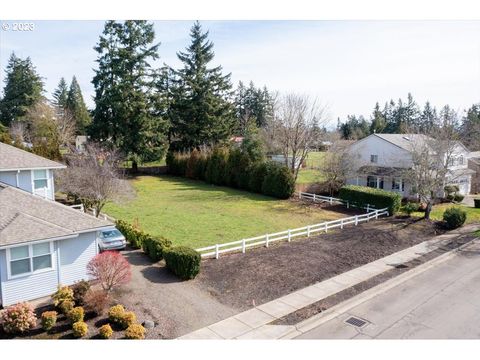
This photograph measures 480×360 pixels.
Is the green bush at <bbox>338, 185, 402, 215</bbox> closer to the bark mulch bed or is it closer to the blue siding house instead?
the bark mulch bed

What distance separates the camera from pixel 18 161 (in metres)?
20.3

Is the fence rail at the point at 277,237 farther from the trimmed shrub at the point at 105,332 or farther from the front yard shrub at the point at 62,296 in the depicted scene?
the trimmed shrub at the point at 105,332

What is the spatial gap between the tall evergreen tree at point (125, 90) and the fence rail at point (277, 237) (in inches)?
1111

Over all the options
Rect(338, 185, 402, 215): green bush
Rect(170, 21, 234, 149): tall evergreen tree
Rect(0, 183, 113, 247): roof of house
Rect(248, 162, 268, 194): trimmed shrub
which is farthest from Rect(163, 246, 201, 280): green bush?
Rect(170, 21, 234, 149): tall evergreen tree

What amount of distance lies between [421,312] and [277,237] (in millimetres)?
10146

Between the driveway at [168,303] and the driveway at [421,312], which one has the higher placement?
the driveway at [168,303]

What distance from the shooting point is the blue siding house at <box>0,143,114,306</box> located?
13.0 metres

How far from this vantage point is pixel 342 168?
117ft

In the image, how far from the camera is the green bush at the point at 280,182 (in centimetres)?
3525

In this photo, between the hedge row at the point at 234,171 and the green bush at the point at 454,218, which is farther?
the hedge row at the point at 234,171

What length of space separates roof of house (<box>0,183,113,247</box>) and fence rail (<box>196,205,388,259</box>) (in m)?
5.52

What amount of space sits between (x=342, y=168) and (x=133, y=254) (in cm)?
2344

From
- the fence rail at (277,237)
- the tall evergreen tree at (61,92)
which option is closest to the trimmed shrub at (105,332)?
the fence rail at (277,237)

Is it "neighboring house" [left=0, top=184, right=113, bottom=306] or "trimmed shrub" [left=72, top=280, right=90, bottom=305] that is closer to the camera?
"neighboring house" [left=0, top=184, right=113, bottom=306]
